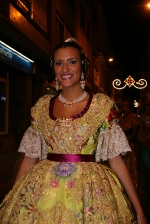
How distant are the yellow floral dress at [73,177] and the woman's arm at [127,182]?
53mm

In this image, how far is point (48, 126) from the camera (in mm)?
2102

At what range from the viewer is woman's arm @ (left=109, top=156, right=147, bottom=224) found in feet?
6.41

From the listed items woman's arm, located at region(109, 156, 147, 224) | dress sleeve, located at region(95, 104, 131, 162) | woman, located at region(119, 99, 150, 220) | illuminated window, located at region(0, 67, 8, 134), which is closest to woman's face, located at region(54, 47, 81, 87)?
dress sleeve, located at region(95, 104, 131, 162)

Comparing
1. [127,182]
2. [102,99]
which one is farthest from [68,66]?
[127,182]

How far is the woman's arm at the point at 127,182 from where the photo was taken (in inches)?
76.9

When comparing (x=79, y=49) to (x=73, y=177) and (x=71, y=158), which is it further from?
(x=73, y=177)

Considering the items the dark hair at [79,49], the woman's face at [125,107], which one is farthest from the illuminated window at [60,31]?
the dark hair at [79,49]

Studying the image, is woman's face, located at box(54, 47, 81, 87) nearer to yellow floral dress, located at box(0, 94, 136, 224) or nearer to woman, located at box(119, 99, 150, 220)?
yellow floral dress, located at box(0, 94, 136, 224)

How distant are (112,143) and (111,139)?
3cm

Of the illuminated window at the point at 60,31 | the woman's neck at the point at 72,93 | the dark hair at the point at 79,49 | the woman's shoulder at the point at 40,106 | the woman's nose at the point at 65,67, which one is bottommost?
the woman's shoulder at the point at 40,106

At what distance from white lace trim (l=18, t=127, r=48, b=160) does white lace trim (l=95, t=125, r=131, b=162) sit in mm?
415

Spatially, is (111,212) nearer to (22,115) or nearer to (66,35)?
(22,115)

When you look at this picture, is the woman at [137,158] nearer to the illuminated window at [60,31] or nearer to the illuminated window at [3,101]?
the illuminated window at [3,101]

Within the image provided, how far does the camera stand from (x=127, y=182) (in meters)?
1.99
